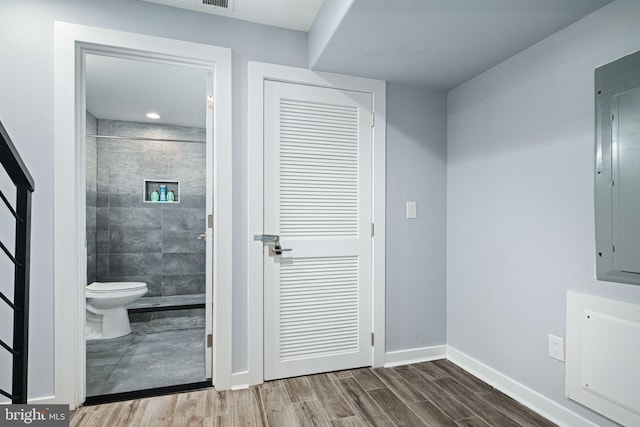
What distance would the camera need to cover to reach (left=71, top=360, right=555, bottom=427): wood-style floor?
179 centimetres

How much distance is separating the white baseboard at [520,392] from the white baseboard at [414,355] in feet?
0.26

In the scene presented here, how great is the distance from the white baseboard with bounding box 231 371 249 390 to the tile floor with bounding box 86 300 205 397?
292 mm

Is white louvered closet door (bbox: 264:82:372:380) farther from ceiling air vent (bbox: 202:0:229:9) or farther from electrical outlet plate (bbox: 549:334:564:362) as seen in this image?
electrical outlet plate (bbox: 549:334:564:362)

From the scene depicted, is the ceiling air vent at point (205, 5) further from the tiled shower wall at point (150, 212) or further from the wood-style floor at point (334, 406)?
the tiled shower wall at point (150, 212)

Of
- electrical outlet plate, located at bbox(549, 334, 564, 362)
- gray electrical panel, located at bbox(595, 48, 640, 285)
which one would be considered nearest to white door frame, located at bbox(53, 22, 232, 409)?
gray electrical panel, located at bbox(595, 48, 640, 285)

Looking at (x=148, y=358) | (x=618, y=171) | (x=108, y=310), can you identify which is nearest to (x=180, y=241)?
(x=108, y=310)

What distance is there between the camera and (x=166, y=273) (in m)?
4.32

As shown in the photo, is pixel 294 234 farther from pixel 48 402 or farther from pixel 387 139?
pixel 48 402

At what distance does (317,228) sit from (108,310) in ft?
7.35

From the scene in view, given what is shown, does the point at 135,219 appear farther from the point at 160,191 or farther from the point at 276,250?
the point at 276,250

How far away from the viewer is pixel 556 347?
5.97 feet

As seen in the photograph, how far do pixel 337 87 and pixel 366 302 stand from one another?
5.08ft

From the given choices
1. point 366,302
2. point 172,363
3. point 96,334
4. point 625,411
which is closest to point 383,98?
point 366,302

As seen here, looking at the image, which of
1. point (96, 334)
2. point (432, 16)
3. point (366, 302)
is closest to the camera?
point (432, 16)
